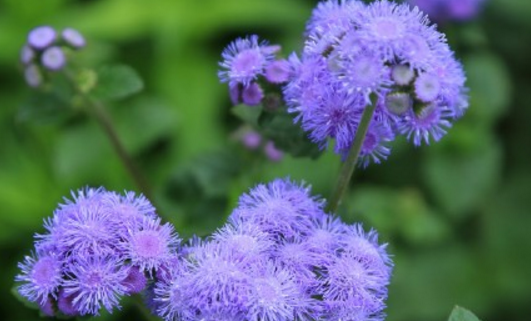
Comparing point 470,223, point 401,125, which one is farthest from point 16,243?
point 401,125

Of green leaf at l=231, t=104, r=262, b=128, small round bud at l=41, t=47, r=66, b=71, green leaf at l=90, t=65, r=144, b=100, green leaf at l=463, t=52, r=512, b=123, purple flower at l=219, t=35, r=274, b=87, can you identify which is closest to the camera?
purple flower at l=219, t=35, r=274, b=87

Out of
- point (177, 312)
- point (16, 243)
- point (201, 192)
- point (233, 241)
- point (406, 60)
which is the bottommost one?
point (177, 312)

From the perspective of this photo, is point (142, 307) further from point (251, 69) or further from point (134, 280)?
point (251, 69)

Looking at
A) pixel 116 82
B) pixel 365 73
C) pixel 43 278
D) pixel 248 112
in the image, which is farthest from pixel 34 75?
pixel 365 73

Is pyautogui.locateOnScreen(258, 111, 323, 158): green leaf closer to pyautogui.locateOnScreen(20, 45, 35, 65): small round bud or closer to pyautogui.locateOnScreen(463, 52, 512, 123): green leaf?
pyautogui.locateOnScreen(20, 45, 35, 65): small round bud

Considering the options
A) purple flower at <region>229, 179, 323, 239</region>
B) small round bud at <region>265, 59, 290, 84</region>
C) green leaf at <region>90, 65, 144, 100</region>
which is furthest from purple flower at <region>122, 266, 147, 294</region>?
green leaf at <region>90, 65, 144, 100</region>

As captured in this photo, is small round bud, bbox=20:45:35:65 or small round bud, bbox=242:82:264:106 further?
small round bud, bbox=20:45:35:65

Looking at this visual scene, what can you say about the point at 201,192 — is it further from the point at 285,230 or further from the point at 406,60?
the point at 406,60

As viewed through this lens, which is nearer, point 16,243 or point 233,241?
point 233,241
